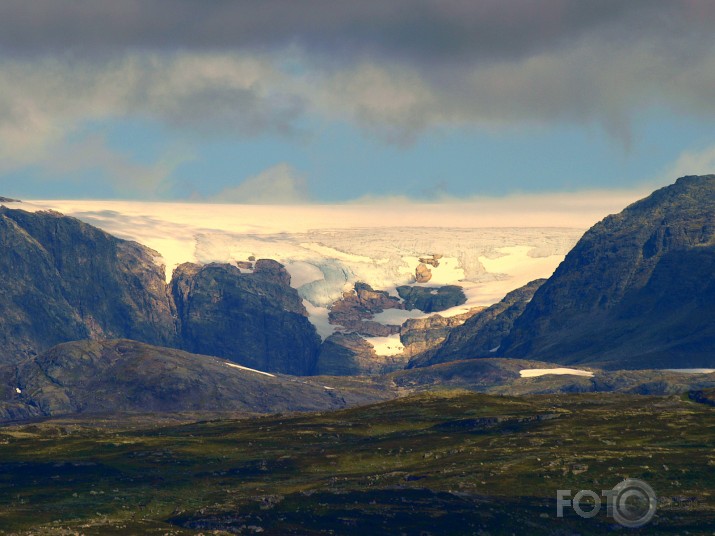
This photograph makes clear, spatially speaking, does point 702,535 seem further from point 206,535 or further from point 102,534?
point 102,534

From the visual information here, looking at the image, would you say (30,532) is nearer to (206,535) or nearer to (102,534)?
(102,534)

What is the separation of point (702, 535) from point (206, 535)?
2656 inches

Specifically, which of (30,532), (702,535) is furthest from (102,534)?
(702,535)

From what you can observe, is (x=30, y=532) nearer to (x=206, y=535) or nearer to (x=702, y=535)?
(x=206, y=535)

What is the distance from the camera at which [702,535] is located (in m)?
199

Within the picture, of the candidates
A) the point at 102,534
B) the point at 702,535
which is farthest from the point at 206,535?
the point at 702,535

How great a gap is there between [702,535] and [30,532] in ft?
299

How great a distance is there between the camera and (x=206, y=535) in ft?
652

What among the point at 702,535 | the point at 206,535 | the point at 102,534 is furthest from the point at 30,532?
the point at 702,535

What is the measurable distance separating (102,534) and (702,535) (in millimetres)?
81757

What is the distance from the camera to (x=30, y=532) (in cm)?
19850

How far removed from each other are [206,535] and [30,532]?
23828 millimetres

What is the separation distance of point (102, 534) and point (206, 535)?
1433 centimetres
